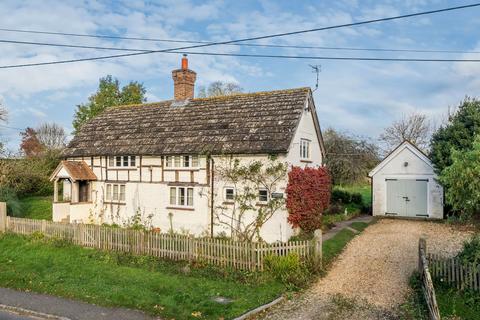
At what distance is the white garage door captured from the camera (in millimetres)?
26969

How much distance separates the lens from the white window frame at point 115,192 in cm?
2500

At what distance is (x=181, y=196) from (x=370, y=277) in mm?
11875

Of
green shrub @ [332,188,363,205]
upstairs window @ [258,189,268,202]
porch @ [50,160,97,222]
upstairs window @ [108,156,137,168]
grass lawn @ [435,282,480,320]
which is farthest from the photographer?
green shrub @ [332,188,363,205]

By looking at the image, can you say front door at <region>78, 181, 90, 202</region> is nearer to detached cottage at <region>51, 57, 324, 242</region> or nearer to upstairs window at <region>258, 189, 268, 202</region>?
detached cottage at <region>51, 57, 324, 242</region>

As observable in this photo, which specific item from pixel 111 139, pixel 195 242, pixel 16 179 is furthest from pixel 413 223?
pixel 16 179

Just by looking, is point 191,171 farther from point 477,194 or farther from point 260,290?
point 477,194

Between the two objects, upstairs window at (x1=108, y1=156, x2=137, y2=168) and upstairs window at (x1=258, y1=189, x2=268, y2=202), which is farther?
upstairs window at (x1=108, y1=156, x2=137, y2=168)

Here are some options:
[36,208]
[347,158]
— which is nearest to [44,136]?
[36,208]

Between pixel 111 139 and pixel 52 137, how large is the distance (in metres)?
49.9

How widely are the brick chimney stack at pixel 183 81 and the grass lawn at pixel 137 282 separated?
13216mm

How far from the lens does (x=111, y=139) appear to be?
26312 mm

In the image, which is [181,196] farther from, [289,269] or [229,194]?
[289,269]

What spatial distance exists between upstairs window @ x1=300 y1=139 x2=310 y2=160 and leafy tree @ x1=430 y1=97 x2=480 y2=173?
8.77 m

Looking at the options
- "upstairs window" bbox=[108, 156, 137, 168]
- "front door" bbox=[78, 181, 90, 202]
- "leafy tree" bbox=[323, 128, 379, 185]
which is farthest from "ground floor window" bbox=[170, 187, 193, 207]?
"leafy tree" bbox=[323, 128, 379, 185]
